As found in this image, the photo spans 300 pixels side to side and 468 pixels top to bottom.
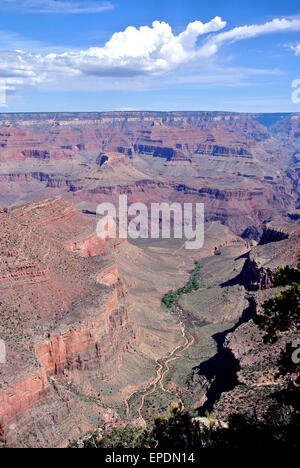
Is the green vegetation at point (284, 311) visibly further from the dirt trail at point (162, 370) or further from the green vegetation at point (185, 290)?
the green vegetation at point (185, 290)

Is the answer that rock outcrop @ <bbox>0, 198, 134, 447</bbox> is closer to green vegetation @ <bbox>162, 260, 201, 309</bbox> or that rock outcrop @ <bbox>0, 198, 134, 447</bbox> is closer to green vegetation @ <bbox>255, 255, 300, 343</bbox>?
green vegetation @ <bbox>162, 260, 201, 309</bbox>

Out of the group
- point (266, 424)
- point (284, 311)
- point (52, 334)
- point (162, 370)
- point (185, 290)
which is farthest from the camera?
point (185, 290)

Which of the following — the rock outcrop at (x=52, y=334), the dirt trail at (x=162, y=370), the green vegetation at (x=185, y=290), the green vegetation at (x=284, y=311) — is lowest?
the dirt trail at (x=162, y=370)

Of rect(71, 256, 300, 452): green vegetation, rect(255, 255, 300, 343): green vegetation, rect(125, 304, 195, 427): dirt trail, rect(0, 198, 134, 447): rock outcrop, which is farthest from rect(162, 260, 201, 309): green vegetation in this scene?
rect(255, 255, 300, 343): green vegetation

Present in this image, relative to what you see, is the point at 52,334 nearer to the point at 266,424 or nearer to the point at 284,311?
the point at 266,424

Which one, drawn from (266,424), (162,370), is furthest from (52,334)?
(266,424)

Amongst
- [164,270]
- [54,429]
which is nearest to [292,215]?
[164,270]

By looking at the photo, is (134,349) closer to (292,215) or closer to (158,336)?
(158,336)

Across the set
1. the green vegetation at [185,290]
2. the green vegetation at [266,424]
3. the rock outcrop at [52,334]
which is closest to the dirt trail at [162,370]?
the rock outcrop at [52,334]

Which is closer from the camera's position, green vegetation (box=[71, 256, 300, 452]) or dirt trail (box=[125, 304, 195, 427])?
green vegetation (box=[71, 256, 300, 452])
